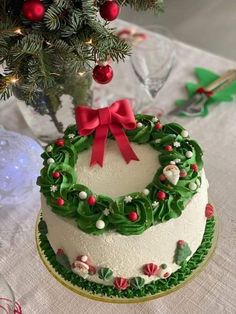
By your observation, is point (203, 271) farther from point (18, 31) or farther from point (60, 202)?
point (18, 31)

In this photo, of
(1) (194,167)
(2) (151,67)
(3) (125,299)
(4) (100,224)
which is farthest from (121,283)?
(2) (151,67)

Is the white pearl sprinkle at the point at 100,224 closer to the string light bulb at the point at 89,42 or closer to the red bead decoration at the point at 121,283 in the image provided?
the red bead decoration at the point at 121,283

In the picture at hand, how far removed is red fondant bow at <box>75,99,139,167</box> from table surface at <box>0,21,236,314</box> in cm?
31

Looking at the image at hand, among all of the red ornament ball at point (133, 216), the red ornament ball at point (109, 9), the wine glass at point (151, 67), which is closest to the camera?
the red ornament ball at point (133, 216)

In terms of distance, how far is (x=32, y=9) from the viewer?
0.82 m

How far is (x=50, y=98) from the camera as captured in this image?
45.7 inches

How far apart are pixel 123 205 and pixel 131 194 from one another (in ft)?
0.09

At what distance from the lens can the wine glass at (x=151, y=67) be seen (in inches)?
54.1

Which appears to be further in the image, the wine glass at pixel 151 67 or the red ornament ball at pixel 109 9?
the wine glass at pixel 151 67

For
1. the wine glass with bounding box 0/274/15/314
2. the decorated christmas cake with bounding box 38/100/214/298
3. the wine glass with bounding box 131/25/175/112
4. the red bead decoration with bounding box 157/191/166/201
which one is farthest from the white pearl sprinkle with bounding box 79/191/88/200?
the wine glass with bounding box 131/25/175/112

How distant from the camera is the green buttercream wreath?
81 cm

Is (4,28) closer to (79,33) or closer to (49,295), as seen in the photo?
(79,33)

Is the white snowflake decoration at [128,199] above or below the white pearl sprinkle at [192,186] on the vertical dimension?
below

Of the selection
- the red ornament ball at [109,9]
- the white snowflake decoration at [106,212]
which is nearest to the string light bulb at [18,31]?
the red ornament ball at [109,9]
